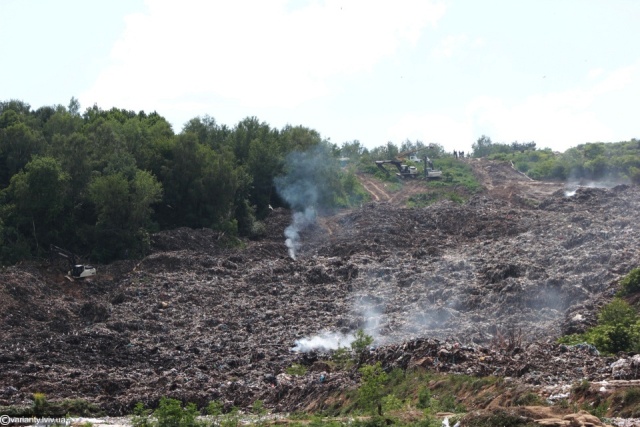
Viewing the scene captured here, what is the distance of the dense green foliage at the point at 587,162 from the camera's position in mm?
52688

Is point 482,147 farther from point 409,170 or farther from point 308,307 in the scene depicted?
point 308,307

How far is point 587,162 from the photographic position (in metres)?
54.3

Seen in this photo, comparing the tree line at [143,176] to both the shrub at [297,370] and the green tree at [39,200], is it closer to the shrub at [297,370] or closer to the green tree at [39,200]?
the green tree at [39,200]

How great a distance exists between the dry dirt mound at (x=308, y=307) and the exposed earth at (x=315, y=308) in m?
0.06

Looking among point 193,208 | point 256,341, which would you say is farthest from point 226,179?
point 256,341

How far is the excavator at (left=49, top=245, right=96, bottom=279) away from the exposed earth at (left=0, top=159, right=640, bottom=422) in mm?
530

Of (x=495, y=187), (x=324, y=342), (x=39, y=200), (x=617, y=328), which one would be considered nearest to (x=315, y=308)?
(x=324, y=342)

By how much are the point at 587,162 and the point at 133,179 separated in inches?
1127

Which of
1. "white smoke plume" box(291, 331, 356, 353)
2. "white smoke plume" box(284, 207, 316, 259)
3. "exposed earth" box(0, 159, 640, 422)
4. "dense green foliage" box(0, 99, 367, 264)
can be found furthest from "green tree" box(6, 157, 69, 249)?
"white smoke plume" box(291, 331, 356, 353)

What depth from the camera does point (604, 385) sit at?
14812 millimetres

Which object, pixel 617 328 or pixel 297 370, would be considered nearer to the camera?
pixel 617 328

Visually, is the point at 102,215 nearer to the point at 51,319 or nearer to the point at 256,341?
the point at 51,319

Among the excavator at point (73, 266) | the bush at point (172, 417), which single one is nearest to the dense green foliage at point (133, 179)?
the excavator at point (73, 266)

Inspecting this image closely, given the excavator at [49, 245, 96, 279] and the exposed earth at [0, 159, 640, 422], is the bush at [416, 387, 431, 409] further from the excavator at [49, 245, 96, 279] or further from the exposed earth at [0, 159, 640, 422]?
the excavator at [49, 245, 96, 279]
